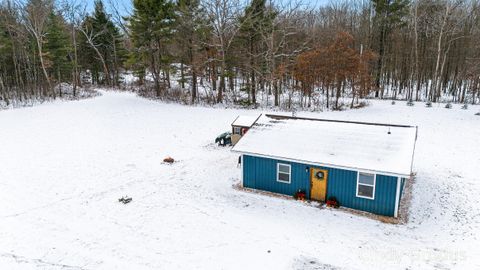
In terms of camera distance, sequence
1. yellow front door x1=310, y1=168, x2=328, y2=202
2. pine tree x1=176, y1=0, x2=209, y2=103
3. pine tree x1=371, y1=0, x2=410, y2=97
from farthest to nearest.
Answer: pine tree x1=371, y1=0, x2=410, y2=97 → pine tree x1=176, y1=0, x2=209, y2=103 → yellow front door x1=310, y1=168, x2=328, y2=202

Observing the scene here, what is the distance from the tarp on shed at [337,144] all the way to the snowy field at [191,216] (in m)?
1.80

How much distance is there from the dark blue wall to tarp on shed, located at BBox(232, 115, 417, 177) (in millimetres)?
401

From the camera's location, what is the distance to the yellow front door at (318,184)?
463 inches

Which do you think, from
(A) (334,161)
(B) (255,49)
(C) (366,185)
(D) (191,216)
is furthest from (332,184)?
(B) (255,49)

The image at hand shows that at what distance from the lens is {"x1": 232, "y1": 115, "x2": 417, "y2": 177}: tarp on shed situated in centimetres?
1091

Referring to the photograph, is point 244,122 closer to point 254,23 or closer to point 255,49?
point 254,23

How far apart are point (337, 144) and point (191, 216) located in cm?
614

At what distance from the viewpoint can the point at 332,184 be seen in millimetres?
11641

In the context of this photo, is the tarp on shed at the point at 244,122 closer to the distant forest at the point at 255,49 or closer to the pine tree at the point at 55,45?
the distant forest at the point at 255,49

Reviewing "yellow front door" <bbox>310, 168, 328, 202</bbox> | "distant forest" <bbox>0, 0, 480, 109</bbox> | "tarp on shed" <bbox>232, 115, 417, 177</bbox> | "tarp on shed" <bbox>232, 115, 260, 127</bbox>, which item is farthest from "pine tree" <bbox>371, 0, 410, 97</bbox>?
"yellow front door" <bbox>310, 168, 328, 202</bbox>

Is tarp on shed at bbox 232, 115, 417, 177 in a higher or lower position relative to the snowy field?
higher

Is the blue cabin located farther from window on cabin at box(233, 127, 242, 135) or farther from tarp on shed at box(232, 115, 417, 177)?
window on cabin at box(233, 127, 242, 135)

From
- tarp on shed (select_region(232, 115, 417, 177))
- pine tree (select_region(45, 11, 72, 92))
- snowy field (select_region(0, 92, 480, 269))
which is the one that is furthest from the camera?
pine tree (select_region(45, 11, 72, 92))

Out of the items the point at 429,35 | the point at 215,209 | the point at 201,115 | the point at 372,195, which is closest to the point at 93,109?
the point at 201,115
